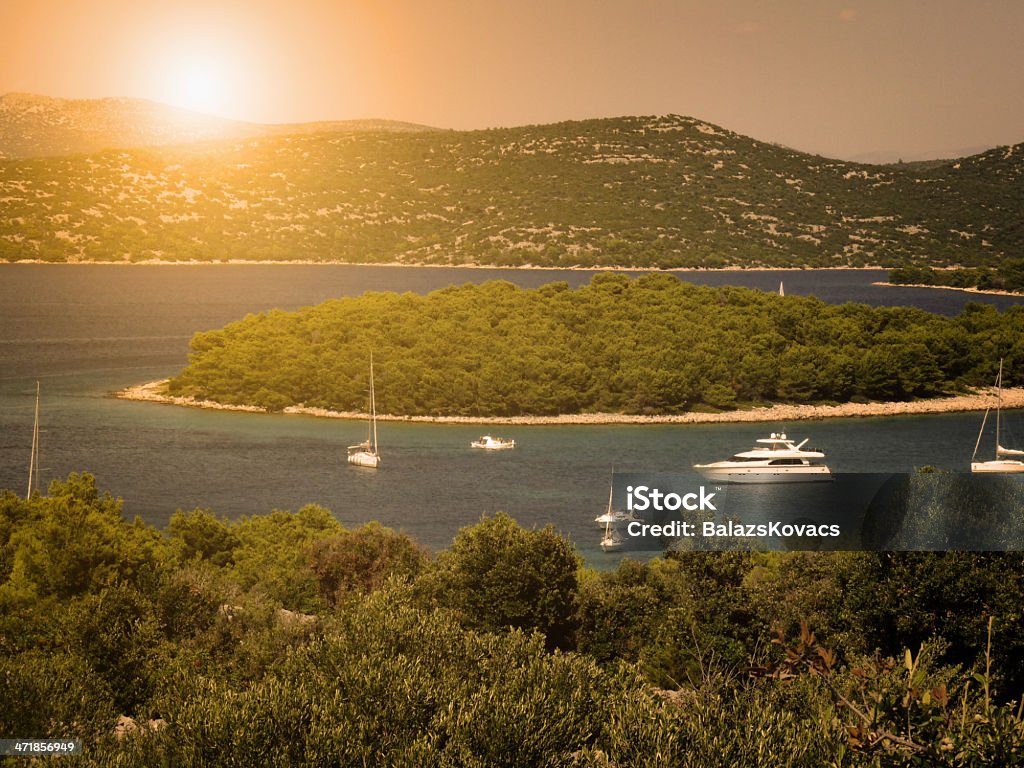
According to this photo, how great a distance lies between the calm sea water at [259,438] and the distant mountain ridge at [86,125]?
223 inches

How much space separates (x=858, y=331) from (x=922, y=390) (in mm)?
4168

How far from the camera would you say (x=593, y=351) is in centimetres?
5016

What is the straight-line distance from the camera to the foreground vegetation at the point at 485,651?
670 centimetres

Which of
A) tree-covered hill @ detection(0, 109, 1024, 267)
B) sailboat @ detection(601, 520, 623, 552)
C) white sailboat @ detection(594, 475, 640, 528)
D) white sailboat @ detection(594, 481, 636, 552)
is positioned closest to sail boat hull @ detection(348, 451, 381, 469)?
white sailboat @ detection(594, 475, 640, 528)

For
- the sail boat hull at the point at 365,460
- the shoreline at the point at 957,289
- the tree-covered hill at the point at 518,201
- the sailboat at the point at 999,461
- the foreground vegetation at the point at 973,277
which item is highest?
the tree-covered hill at the point at 518,201

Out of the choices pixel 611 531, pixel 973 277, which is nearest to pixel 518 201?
pixel 973 277

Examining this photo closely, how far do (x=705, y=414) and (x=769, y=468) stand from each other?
11.6 metres

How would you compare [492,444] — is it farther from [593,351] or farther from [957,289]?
[957,289]

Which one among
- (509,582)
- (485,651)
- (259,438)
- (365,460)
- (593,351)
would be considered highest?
(485,651)

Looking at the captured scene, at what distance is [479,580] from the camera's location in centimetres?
1465

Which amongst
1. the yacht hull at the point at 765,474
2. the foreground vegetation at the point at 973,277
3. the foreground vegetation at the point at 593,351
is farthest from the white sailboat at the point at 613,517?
the foreground vegetation at the point at 973,277

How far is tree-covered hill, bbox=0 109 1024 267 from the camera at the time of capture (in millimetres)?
51750

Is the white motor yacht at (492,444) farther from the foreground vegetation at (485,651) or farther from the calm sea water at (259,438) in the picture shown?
the foreground vegetation at (485,651)

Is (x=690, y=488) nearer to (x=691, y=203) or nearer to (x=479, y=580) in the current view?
(x=479, y=580)
